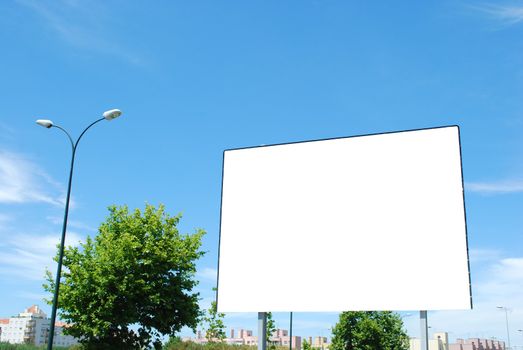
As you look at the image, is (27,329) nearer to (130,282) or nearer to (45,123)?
(130,282)

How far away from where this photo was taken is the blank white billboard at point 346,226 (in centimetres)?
1633

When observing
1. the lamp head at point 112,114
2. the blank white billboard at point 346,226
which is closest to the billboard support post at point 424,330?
the blank white billboard at point 346,226

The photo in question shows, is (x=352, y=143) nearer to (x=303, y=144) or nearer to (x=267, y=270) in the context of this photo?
(x=303, y=144)

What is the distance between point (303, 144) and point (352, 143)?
1.75 meters

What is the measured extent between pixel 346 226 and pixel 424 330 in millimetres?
3911

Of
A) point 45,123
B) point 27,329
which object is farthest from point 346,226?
point 27,329

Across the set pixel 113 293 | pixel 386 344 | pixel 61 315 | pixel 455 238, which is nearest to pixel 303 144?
pixel 455 238

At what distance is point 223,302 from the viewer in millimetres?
19156

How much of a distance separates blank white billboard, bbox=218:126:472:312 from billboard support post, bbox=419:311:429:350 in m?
0.23

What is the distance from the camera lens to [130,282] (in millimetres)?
27297

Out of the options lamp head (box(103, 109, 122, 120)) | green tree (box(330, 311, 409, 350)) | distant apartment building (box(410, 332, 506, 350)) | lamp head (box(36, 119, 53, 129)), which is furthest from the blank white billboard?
distant apartment building (box(410, 332, 506, 350))

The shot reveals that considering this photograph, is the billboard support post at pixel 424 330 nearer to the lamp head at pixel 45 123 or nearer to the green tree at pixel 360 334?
the lamp head at pixel 45 123

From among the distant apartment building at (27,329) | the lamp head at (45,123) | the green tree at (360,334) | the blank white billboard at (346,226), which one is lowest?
the distant apartment building at (27,329)

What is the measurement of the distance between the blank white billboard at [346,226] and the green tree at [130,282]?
31.7ft
